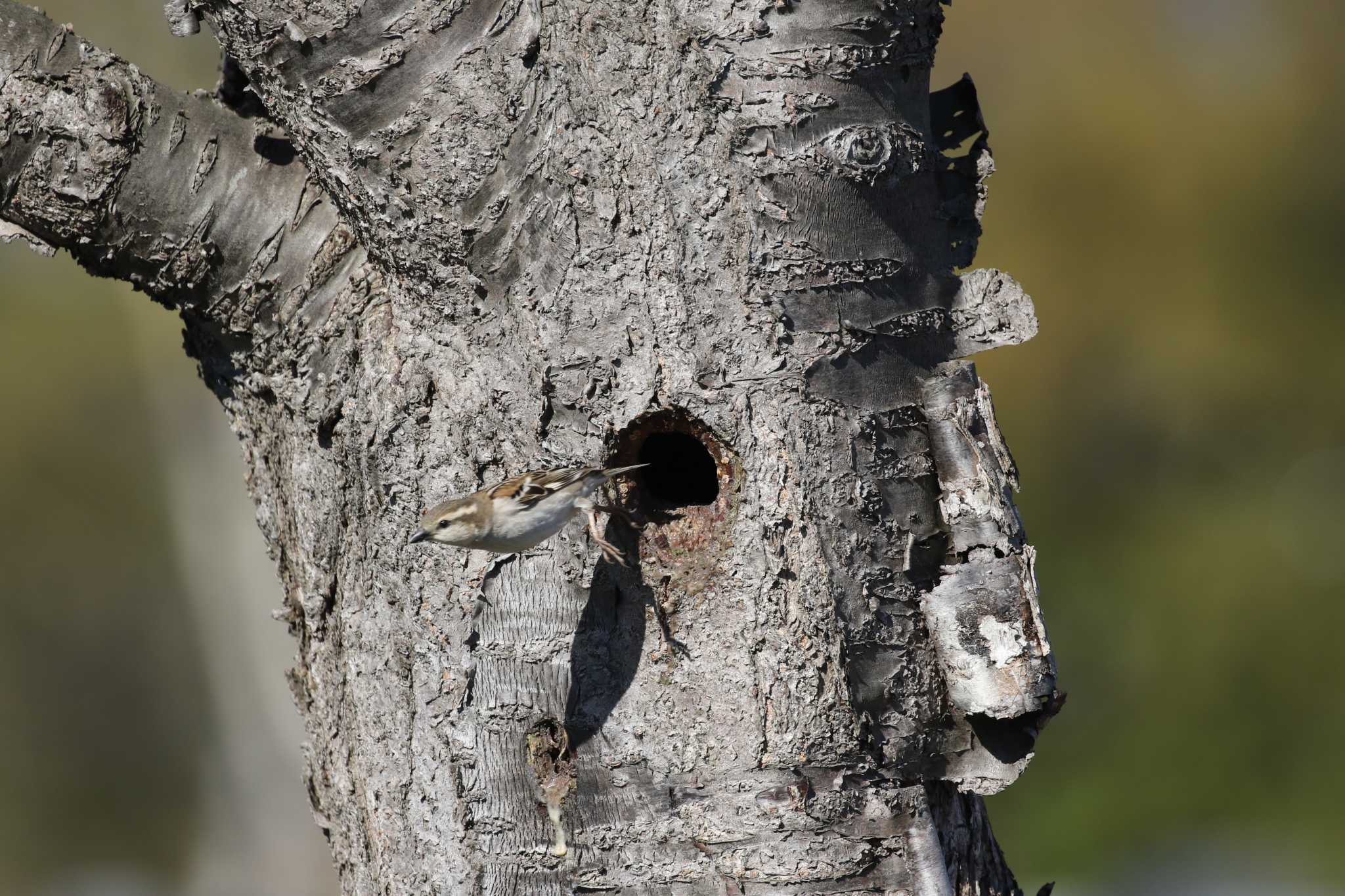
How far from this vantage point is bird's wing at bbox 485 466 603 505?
1950mm

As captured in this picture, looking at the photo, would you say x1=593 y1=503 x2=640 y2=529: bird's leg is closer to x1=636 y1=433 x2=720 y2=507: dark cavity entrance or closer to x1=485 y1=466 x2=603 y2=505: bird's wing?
x1=485 y1=466 x2=603 y2=505: bird's wing

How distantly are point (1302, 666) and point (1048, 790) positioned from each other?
75.4 inches

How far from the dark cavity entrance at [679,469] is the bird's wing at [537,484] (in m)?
0.53

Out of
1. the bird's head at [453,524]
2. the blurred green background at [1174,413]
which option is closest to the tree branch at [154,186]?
the bird's head at [453,524]

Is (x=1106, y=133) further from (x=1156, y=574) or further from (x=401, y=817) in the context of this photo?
(x=401, y=817)

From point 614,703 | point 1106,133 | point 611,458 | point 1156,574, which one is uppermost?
point 1106,133

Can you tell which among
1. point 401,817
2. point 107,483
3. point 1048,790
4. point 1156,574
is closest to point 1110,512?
point 1156,574

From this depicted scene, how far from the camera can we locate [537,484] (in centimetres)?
196

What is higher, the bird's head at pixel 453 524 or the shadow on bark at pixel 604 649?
the bird's head at pixel 453 524

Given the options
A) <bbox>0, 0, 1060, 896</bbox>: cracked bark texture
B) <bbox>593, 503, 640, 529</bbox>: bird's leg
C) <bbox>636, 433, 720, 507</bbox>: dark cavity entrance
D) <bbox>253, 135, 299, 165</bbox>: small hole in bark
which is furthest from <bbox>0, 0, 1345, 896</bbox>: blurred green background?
<bbox>593, 503, 640, 529</bbox>: bird's leg

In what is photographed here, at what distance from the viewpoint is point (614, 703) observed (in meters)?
2.06

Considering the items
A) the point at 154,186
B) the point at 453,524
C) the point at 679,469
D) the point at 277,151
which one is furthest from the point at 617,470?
the point at 154,186

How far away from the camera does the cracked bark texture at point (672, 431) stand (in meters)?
2.02

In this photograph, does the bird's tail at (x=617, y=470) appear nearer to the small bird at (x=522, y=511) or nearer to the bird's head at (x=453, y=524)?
the small bird at (x=522, y=511)
